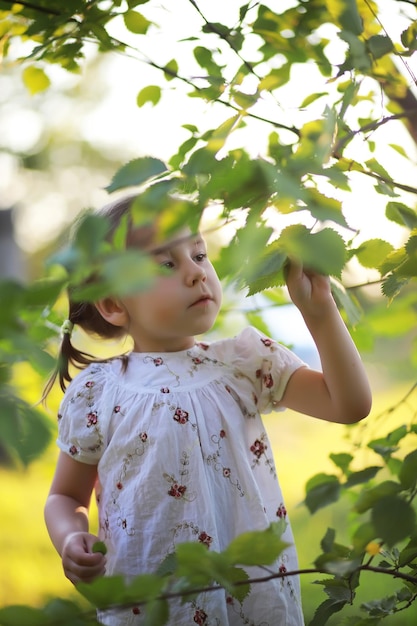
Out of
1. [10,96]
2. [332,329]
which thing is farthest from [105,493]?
[10,96]

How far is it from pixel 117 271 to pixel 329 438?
582 cm

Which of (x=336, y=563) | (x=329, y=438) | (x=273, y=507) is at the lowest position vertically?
(x=329, y=438)

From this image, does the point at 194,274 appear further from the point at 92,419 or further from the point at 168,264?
the point at 92,419

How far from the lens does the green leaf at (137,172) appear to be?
624 millimetres

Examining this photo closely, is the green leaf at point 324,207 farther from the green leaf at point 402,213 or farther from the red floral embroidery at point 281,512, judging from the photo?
the red floral embroidery at point 281,512

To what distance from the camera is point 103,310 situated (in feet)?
4.49

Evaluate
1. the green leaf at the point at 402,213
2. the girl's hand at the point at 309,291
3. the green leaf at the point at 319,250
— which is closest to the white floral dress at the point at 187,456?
the girl's hand at the point at 309,291

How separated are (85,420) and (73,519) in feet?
0.51

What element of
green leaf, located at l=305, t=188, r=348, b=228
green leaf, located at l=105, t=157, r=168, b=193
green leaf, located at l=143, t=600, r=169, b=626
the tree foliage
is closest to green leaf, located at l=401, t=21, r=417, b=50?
the tree foliage

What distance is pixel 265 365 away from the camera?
4.21 feet

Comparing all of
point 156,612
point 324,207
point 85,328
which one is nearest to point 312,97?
point 324,207

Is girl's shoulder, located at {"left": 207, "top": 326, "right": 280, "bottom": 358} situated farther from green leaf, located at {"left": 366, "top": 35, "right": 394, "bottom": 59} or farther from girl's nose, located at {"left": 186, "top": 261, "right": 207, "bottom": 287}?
green leaf, located at {"left": 366, "top": 35, "right": 394, "bottom": 59}

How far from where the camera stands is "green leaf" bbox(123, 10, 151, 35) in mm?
1150

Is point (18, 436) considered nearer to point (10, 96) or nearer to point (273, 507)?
point (273, 507)
